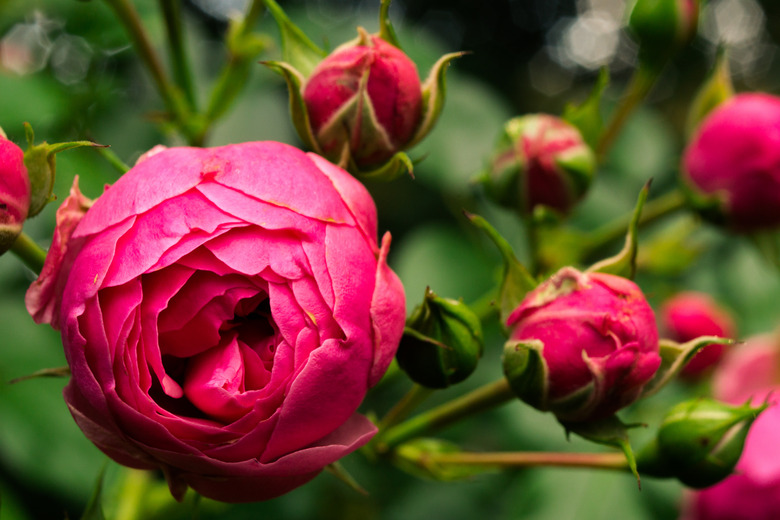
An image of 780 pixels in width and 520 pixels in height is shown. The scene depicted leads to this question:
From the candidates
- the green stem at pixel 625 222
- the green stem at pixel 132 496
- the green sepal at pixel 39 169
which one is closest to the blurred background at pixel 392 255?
the green stem at pixel 132 496

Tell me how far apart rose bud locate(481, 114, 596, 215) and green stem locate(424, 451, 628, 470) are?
15.1 inches

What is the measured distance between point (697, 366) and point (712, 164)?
528 millimetres

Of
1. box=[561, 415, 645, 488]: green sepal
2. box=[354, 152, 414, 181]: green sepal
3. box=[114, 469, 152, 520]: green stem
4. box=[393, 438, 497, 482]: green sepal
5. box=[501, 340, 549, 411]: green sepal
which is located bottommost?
box=[114, 469, 152, 520]: green stem

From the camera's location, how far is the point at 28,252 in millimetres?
789

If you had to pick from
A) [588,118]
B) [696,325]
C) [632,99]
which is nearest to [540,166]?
[588,118]

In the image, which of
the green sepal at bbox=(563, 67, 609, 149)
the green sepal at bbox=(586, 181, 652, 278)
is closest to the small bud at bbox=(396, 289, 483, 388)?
the green sepal at bbox=(586, 181, 652, 278)

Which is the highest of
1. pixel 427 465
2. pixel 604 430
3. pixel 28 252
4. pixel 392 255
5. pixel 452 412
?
pixel 28 252

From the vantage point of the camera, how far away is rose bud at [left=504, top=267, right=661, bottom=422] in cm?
74

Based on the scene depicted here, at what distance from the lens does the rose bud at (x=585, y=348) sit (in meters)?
0.74

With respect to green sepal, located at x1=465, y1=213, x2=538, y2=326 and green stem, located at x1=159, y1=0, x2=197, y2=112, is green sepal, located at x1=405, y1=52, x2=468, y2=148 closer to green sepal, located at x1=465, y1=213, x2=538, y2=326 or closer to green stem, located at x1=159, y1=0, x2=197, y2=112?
green sepal, located at x1=465, y1=213, x2=538, y2=326

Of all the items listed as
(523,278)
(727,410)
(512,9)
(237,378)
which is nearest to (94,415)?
(237,378)

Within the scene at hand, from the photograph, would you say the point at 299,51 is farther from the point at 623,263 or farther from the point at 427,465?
the point at 427,465

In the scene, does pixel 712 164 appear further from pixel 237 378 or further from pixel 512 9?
pixel 512 9

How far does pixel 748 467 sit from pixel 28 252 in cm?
113
